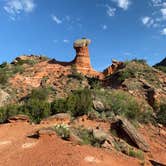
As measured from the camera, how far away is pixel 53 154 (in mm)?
10086

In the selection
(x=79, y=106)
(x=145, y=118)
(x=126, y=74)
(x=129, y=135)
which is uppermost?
(x=126, y=74)

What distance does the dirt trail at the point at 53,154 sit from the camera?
948 cm

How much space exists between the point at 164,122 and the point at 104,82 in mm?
13723

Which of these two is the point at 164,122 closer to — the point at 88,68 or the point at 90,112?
the point at 90,112

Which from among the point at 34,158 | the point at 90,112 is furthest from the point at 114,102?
the point at 34,158

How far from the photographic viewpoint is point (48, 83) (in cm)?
3234

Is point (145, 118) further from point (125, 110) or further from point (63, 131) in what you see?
point (63, 131)

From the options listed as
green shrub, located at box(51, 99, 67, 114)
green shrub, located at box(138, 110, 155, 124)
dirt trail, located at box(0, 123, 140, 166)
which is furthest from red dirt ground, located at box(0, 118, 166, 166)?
green shrub, located at box(138, 110, 155, 124)

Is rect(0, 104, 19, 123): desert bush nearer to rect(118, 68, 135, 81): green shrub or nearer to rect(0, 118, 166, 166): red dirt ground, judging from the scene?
rect(0, 118, 166, 166): red dirt ground

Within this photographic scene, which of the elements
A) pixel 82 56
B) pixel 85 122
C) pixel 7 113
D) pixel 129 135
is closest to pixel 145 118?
pixel 85 122

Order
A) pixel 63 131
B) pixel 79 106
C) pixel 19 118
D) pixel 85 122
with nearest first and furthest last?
pixel 63 131 < pixel 85 122 < pixel 19 118 < pixel 79 106

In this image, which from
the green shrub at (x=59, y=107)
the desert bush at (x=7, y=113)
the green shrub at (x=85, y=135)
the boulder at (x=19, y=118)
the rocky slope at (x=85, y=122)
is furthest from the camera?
the desert bush at (x=7, y=113)

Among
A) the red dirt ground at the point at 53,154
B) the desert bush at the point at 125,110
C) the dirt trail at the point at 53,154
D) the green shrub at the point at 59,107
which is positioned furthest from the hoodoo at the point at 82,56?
the dirt trail at the point at 53,154

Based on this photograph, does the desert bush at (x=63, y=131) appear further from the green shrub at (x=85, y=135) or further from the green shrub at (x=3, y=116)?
the green shrub at (x=3, y=116)
